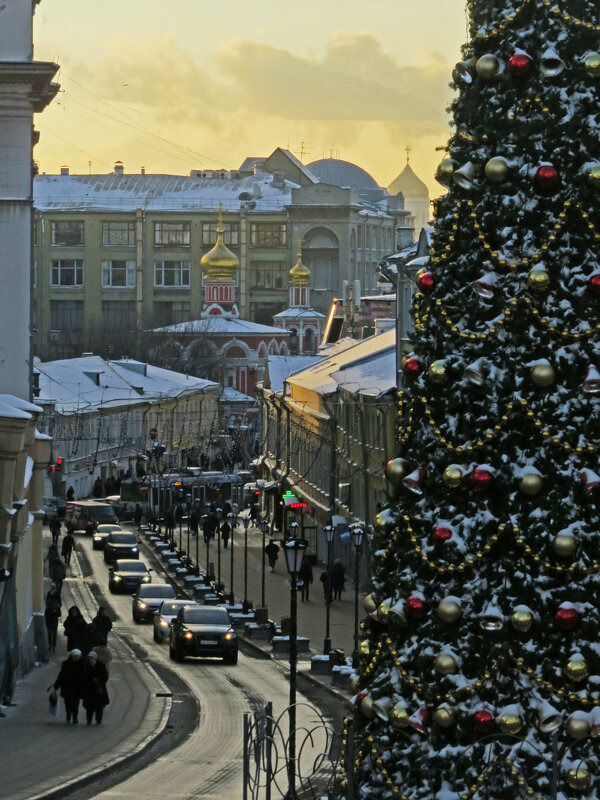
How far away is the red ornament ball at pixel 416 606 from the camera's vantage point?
10977 mm

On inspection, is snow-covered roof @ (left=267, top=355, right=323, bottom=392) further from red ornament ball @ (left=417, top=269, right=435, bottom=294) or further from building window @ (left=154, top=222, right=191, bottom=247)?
building window @ (left=154, top=222, right=191, bottom=247)

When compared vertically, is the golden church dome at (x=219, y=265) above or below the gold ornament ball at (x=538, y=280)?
above

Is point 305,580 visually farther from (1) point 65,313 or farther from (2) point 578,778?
(1) point 65,313

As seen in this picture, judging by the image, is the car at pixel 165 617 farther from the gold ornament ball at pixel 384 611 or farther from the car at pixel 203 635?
the gold ornament ball at pixel 384 611

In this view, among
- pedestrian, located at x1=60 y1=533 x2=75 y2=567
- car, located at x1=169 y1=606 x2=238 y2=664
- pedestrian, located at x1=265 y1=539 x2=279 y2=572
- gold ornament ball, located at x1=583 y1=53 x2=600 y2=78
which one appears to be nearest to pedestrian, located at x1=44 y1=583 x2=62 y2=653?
car, located at x1=169 y1=606 x2=238 y2=664

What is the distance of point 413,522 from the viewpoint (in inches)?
438

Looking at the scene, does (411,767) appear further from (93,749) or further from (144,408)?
(144,408)

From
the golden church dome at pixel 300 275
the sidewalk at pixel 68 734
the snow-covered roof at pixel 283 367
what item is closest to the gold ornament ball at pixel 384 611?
the sidewalk at pixel 68 734

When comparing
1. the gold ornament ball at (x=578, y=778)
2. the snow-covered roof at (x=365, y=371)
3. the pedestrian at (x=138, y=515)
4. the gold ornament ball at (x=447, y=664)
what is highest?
the snow-covered roof at (x=365, y=371)

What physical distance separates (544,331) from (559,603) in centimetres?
140

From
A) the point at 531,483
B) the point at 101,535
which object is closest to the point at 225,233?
the point at 101,535

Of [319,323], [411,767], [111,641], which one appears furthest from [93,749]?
[319,323]

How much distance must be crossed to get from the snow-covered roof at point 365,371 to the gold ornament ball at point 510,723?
37.3 m

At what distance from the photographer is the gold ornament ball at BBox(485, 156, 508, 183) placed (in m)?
11.0
